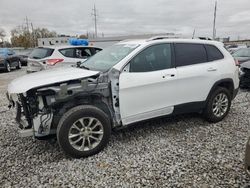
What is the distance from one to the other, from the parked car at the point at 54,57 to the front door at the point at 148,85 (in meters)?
4.86

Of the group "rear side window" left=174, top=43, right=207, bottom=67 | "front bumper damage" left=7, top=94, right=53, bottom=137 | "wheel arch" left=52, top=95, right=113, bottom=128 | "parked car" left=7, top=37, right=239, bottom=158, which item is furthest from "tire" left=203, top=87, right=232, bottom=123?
"front bumper damage" left=7, top=94, right=53, bottom=137

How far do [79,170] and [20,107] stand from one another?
1.25m

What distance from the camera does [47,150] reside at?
3441mm

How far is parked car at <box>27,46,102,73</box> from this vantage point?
766cm

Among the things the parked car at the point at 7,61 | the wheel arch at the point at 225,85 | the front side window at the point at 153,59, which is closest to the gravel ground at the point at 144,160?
the wheel arch at the point at 225,85

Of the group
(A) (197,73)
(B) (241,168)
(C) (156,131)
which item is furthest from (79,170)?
(A) (197,73)

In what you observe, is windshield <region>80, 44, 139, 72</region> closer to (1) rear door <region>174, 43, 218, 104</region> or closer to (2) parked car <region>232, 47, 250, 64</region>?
(1) rear door <region>174, 43, 218, 104</region>

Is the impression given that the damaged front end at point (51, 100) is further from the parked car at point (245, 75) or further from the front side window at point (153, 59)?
the parked car at point (245, 75)

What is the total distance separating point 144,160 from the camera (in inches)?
122

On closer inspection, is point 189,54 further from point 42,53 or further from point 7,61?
point 7,61

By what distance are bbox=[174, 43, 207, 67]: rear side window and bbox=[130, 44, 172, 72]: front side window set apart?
0.62 ft

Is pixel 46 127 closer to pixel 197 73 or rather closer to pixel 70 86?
pixel 70 86

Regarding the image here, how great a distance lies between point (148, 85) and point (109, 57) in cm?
93

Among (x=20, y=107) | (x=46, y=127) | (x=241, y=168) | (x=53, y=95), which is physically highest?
(x=53, y=95)
